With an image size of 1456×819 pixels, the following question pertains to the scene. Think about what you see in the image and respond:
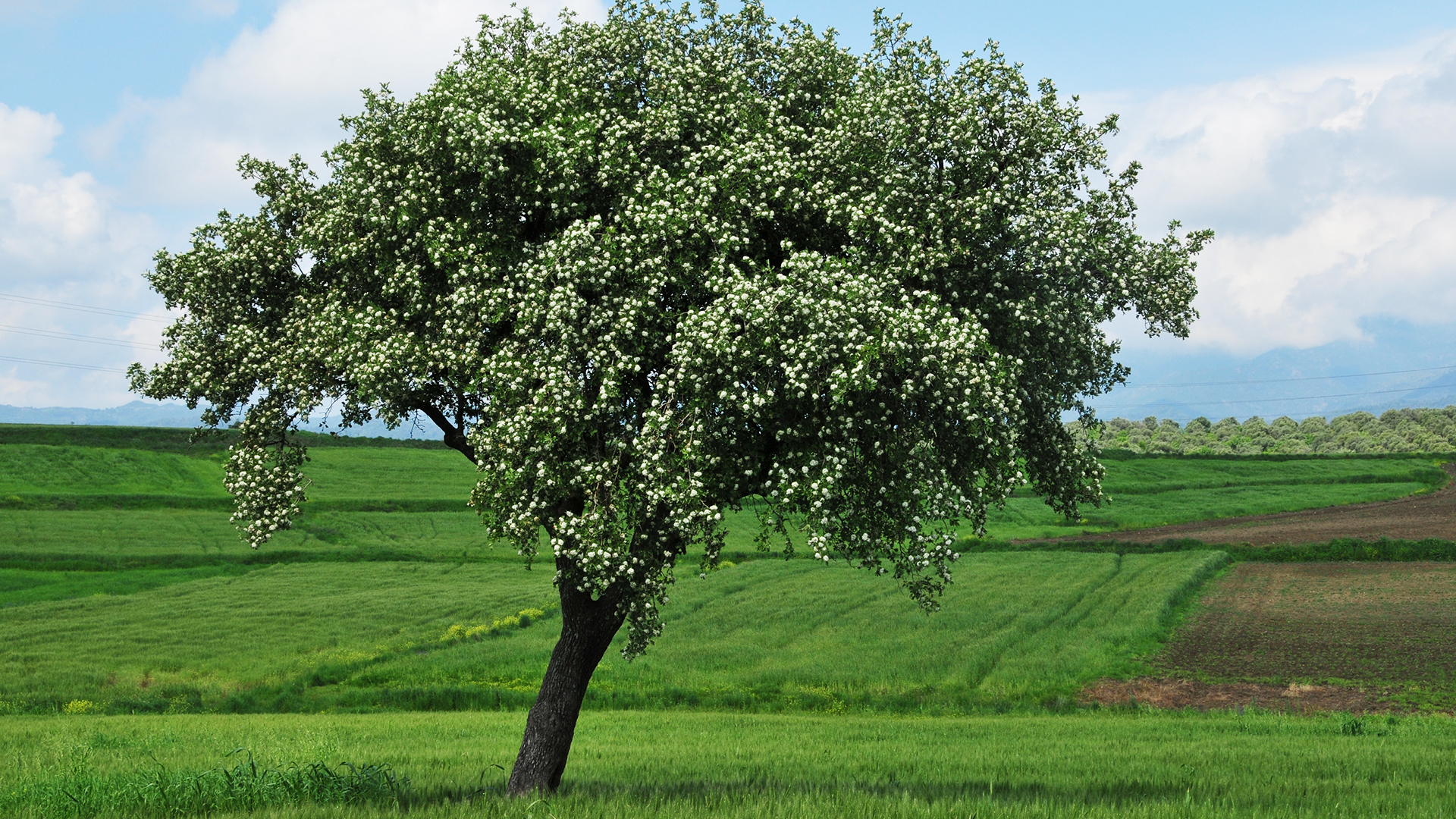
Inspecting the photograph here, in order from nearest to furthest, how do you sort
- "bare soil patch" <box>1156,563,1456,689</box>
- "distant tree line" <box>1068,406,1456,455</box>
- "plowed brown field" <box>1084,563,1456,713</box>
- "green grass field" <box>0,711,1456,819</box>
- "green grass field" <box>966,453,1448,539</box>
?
1. "green grass field" <box>0,711,1456,819</box>
2. "plowed brown field" <box>1084,563,1456,713</box>
3. "bare soil patch" <box>1156,563,1456,689</box>
4. "green grass field" <box>966,453,1448,539</box>
5. "distant tree line" <box>1068,406,1456,455</box>

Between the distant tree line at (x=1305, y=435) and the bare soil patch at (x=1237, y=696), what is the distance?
92.6m

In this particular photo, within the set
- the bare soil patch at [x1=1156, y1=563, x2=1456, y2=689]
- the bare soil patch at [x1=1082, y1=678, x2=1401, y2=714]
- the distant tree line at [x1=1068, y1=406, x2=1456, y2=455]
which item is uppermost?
the distant tree line at [x1=1068, y1=406, x2=1456, y2=455]

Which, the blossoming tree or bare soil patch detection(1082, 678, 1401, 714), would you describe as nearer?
the blossoming tree

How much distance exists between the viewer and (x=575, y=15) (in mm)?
19438

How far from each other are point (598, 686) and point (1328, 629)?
32.3 m

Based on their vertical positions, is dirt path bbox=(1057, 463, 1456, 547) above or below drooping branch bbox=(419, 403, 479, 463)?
below

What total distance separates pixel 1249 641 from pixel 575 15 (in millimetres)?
37916

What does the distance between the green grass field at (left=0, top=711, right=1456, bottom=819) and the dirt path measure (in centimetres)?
4180

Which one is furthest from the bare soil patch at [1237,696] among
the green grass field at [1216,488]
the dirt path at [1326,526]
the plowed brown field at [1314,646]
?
the green grass field at [1216,488]

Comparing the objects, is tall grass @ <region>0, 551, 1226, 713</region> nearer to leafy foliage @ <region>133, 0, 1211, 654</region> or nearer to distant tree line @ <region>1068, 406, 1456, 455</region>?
leafy foliage @ <region>133, 0, 1211, 654</region>

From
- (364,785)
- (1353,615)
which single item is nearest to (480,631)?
(364,785)

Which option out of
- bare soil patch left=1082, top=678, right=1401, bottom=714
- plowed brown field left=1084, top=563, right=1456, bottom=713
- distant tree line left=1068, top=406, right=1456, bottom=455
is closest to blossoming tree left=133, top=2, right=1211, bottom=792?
bare soil patch left=1082, top=678, right=1401, bottom=714

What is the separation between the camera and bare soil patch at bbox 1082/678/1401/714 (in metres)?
31.9

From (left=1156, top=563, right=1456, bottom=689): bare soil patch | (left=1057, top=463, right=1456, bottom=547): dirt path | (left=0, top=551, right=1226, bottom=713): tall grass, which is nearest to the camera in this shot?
(left=0, top=551, right=1226, bottom=713): tall grass
